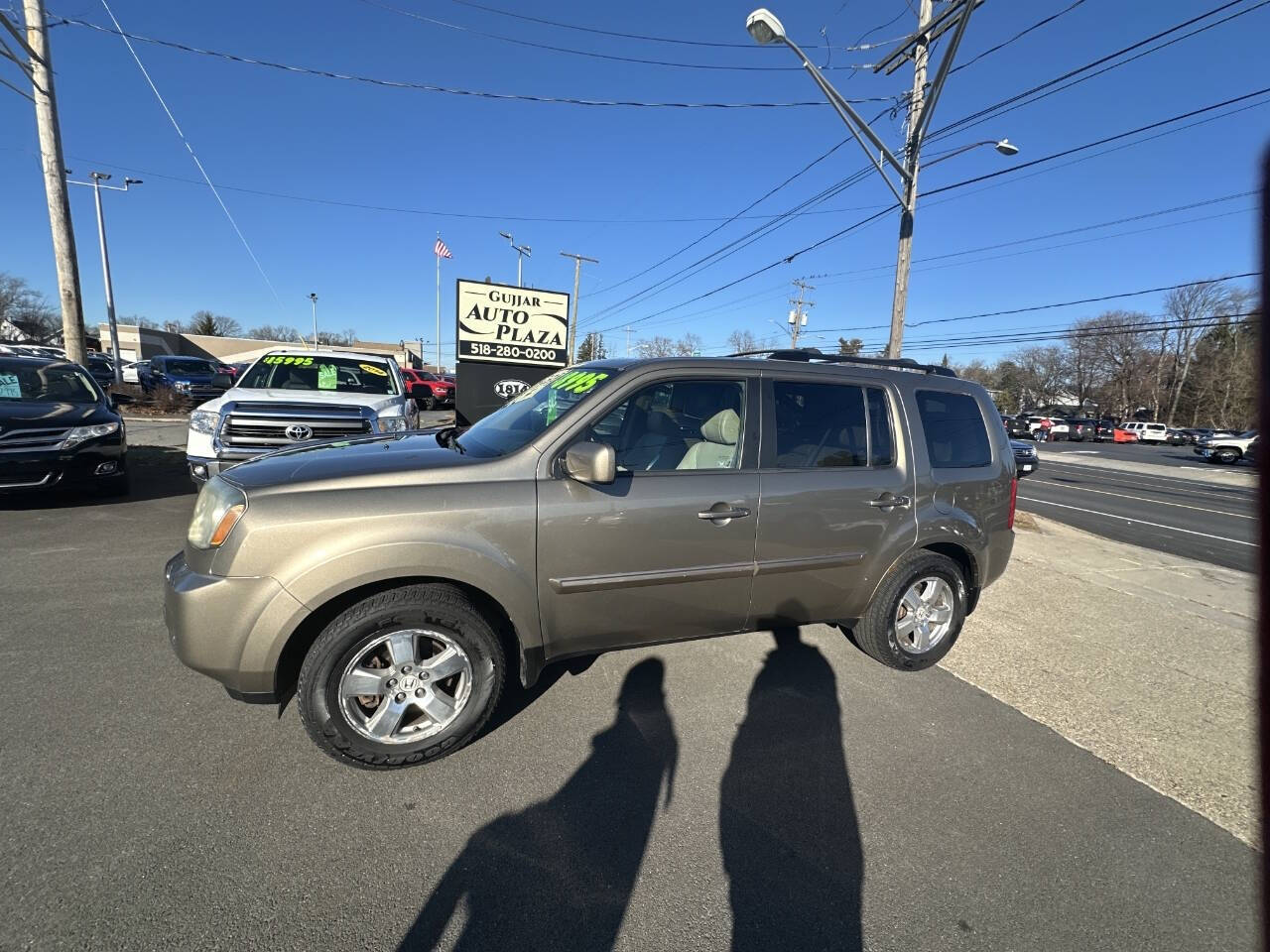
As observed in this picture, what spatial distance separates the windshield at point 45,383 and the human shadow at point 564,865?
297 inches

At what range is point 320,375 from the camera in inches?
306

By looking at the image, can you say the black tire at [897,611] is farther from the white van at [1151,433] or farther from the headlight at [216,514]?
the white van at [1151,433]

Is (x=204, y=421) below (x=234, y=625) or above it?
above

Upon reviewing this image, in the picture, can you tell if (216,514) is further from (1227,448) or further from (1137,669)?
(1227,448)

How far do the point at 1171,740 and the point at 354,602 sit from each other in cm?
426

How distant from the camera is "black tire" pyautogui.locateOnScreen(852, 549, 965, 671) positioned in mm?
3656

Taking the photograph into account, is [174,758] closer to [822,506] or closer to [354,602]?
[354,602]

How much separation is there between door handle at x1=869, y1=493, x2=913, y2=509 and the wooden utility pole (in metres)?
8.28

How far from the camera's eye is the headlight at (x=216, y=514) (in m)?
2.48

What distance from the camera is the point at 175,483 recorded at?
26.9 feet

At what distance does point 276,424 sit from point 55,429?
2268 mm

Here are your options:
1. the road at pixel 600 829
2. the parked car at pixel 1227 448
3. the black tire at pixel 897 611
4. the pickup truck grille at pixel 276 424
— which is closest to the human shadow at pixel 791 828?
the road at pixel 600 829

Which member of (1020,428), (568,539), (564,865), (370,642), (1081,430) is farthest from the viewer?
(1081,430)

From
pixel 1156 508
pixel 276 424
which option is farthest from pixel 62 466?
pixel 1156 508
